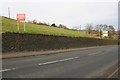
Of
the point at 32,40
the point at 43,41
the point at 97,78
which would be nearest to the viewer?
the point at 97,78

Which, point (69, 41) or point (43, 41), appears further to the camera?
point (69, 41)

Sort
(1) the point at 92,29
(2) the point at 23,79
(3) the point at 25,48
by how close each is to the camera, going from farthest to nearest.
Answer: (1) the point at 92,29 → (3) the point at 25,48 → (2) the point at 23,79

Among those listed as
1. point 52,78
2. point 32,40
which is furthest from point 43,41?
point 52,78

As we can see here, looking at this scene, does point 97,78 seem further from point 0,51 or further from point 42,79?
point 0,51

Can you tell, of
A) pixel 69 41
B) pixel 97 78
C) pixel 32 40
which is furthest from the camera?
pixel 69 41

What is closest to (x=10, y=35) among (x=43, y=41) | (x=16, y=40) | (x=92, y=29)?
(x=16, y=40)

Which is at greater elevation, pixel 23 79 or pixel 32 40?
pixel 32 40

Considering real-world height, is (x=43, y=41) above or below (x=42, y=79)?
above

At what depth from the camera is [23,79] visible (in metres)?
6.34

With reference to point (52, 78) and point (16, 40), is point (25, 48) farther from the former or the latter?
point (52, 78)

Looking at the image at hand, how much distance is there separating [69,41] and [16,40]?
12855mm

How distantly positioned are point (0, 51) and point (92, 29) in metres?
81.1

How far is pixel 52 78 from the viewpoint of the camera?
663cm

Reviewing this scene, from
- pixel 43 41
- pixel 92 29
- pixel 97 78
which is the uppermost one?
pixel 92 29
